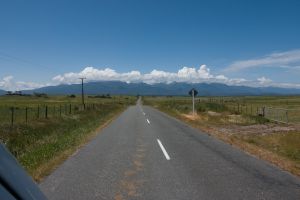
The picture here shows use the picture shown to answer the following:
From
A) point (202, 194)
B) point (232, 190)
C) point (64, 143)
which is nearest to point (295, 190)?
point (232, 190)

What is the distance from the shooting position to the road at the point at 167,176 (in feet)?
25.1

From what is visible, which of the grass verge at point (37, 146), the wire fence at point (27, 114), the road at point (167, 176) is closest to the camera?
the road at point (167, 176)

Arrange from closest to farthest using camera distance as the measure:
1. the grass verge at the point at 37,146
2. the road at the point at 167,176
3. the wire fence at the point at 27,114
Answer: the road at the point at 167,176 < the grass verge at the point at 37,146 < the wire fence at the point at 27,114

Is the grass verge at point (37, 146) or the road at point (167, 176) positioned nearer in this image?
the road at point (167, 176)

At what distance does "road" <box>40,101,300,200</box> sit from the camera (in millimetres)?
7645

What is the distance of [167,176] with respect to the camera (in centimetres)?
938

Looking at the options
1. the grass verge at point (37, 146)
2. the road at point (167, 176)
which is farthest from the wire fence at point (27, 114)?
the road at point (167, 176)

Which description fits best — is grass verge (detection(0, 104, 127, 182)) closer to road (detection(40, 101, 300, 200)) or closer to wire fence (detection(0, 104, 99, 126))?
road (detection(40, 101, 300, 200))

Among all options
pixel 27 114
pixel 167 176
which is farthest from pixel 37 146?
pixel 27 114

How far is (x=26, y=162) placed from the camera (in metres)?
11.3

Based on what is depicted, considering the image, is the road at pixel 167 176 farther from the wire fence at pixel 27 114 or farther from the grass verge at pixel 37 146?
the wire fence at pixel 27 114

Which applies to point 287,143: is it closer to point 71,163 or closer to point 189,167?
point 189,167

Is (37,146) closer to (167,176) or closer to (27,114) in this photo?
(167,176)

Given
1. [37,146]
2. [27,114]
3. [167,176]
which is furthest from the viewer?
[27,114]
